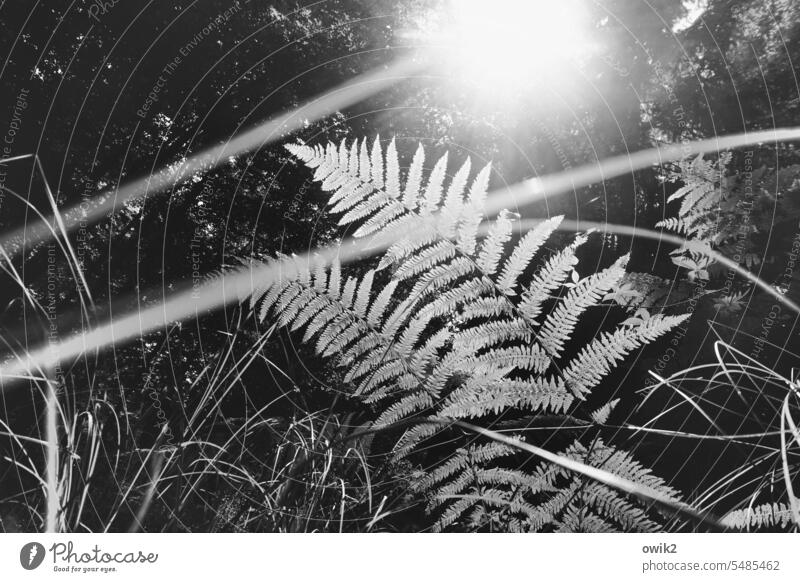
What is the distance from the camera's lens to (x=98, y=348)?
27.0 inches

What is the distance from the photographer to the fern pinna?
628 millimetres

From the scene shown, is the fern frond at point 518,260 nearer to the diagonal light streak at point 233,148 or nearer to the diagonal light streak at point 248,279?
the diagonal light streak at point 248,279

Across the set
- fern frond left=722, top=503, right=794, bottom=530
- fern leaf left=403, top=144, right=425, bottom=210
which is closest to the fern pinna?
fern leaf left=403, top=144, right=425, bottom=210

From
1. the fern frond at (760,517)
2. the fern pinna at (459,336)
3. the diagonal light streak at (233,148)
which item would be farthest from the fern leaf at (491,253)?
the fern frond at (760,517)

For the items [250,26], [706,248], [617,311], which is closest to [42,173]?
[250,26]

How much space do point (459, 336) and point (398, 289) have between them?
0.41ft

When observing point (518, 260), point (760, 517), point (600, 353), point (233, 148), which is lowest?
point (760, 517)

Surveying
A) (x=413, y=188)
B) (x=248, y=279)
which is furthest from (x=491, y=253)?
(x=248, y=279)

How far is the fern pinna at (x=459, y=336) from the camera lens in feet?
2.06

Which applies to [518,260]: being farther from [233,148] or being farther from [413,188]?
[233,148]

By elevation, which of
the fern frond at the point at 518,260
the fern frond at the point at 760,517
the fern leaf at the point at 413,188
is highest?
the fern leaf at the point at 413,188

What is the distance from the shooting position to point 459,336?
0.65 meters

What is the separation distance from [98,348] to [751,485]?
0.99 meters
